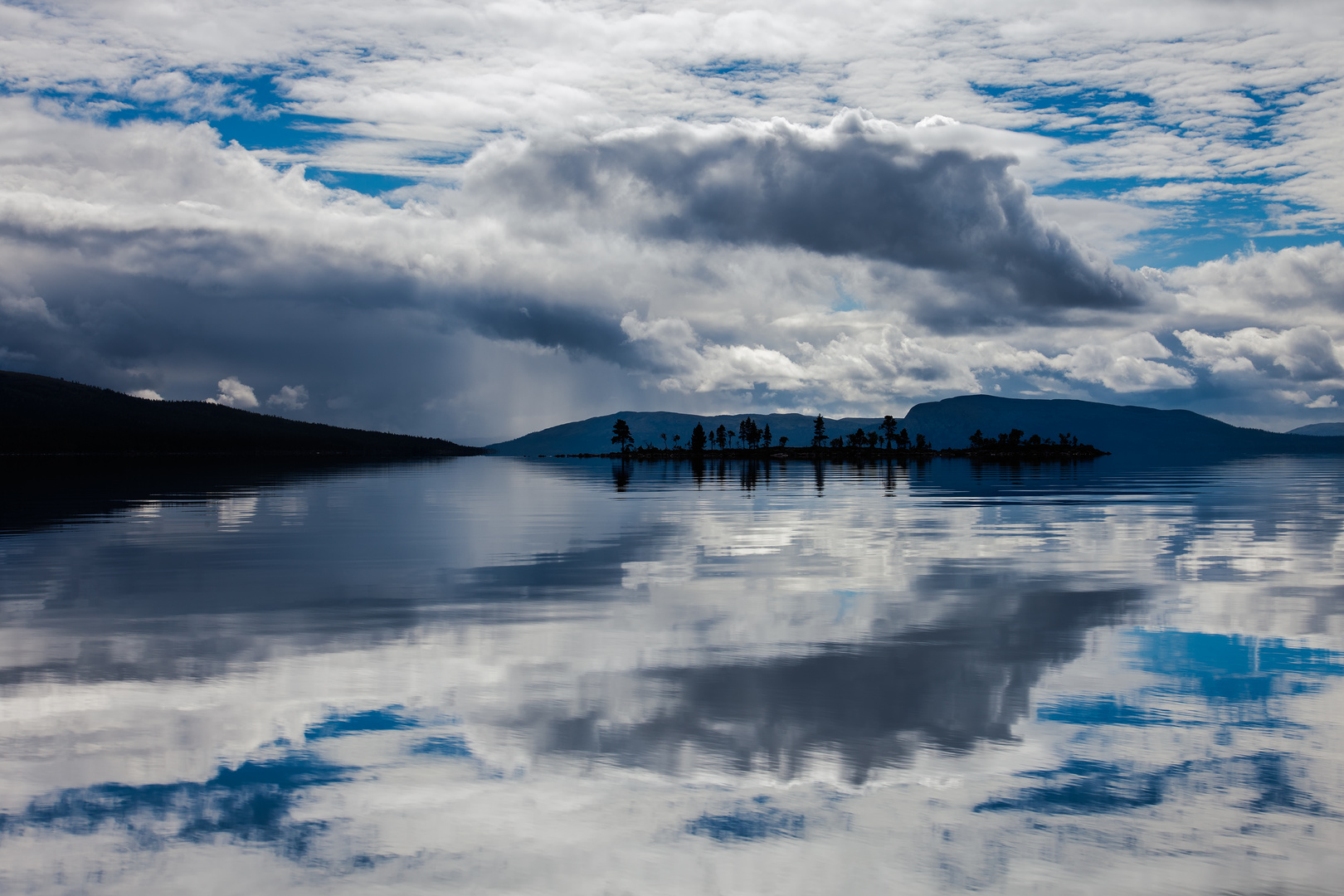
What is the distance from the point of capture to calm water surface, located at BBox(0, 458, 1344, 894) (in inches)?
420

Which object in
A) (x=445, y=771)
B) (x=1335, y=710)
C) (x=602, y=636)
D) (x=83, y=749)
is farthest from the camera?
(x=602, y=636)

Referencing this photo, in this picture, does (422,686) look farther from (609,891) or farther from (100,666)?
(609,891)

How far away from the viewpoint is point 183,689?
57.3ft

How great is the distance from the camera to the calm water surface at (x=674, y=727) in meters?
10.7

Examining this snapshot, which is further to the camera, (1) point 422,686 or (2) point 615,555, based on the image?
(2) point 615,555

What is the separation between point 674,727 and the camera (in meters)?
15.0

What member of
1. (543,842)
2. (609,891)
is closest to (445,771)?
(543,842)

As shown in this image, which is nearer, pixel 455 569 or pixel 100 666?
pixel 100 666

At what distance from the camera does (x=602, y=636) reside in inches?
871

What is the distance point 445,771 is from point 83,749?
5942 mm

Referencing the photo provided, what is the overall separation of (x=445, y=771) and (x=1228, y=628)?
64.6ft

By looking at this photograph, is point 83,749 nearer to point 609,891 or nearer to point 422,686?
point 422,686

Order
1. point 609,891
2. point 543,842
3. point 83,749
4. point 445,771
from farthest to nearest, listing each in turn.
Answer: point 83,749
point 445,771
point 543,842
point 609,891

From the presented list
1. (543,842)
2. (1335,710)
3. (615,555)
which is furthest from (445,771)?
(615,555)
